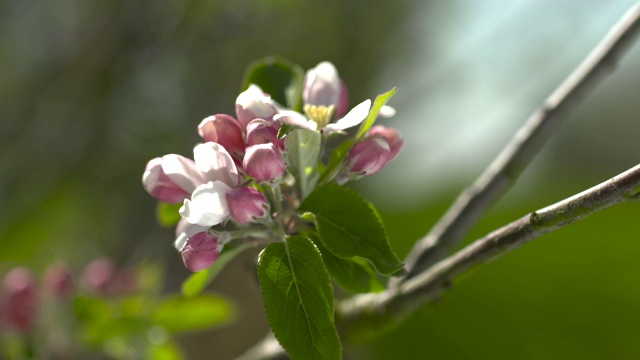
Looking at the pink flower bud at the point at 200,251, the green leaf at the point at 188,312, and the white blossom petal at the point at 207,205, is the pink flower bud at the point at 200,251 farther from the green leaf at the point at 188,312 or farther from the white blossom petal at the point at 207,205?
the green leaf at the point at 188,312

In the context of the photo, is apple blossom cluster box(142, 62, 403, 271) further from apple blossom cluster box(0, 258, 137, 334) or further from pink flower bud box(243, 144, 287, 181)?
apple blossom cluster box(0, 258, 137, 334)

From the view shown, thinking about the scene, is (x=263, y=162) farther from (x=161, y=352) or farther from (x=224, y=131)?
(x=161, y=352)

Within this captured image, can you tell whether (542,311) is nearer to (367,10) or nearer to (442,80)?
(442,80)

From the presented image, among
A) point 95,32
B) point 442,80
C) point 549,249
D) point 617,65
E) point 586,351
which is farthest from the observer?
point 549,249

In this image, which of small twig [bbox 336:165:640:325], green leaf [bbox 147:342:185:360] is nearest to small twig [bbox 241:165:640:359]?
small twig [bbox 336:165:640:325]

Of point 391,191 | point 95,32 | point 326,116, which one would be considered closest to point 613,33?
point 326,116

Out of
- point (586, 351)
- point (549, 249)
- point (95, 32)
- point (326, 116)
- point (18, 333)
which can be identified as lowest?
point (586, 351)
